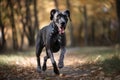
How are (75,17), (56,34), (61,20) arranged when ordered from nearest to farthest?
(61,20)
(56,34)
(75,17)

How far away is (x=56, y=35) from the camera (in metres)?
12.0

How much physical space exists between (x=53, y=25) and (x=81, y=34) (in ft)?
133

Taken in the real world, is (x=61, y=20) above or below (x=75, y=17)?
above

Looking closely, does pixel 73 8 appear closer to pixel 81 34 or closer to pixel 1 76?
pixel 81 34

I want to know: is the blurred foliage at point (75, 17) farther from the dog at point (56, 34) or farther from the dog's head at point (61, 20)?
the dog's head at point (61, 20)

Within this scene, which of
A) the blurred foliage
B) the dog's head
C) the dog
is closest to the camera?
the dog's head

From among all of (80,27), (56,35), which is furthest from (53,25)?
(80,27)

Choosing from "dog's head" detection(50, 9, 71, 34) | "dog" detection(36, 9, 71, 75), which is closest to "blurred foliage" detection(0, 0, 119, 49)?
"dog" detection(36, 9, 71, 75)

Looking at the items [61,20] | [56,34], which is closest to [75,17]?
[56,34]

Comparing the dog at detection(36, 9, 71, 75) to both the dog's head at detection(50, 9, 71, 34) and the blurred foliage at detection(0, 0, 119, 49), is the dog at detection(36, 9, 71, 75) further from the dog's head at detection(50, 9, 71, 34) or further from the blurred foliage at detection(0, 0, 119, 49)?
the blurred foliage at detection(0, 0, 119, 49)

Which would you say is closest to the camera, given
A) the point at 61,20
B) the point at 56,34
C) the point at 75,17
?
the point at 61,20

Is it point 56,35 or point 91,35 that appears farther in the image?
point 91,35

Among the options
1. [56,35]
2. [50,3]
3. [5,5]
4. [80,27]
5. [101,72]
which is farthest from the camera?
[80,27]

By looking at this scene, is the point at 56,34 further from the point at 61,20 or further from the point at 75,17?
the point at 75,17
